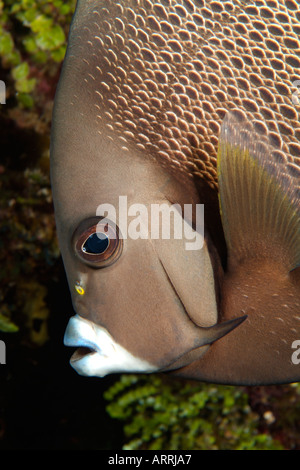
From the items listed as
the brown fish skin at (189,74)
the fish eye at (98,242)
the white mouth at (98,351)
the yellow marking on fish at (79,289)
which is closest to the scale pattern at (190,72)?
the brown fish skin at (189,74)

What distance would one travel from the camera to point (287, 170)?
141 cm

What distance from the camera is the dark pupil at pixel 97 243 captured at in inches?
56.6

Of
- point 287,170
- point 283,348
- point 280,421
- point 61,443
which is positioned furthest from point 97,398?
point 287,170

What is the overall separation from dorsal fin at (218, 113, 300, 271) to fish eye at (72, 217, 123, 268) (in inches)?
15.8

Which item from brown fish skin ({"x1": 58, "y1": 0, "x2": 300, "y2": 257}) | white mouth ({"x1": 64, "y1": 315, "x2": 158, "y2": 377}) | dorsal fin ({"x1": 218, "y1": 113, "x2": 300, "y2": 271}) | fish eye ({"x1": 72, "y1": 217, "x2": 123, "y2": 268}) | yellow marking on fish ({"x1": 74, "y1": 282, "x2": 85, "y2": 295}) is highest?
brown fish skin ({"x1": 58, "y1": 0, "x2": 300, "y2": 257})

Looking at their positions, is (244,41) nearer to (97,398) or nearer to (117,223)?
(117,223)

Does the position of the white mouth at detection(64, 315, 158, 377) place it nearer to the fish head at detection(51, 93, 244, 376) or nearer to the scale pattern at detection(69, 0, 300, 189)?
the fish head at detection(51, 93, 244, 376)

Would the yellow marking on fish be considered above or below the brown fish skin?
below

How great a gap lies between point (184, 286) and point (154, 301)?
0.13m

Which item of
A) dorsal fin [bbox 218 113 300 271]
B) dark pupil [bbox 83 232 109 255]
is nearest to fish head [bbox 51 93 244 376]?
dark pupil [bbox 83 232 109 255]

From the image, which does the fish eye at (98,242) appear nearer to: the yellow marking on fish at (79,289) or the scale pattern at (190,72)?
the yellow marking on fish at (79,289)

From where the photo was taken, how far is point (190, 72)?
4.73 feet

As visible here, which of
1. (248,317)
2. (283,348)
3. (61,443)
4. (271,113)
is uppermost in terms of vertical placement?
(271,113)

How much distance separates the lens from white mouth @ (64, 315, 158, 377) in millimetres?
1466
